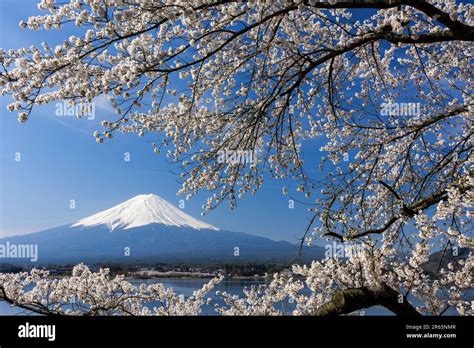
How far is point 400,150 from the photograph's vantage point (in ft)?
19.5

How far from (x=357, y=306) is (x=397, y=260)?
1.40 metres

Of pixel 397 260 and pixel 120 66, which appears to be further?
pixel 397 260

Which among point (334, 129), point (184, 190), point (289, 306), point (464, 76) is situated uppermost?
point (464, 76)

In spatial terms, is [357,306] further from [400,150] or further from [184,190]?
[400,150]

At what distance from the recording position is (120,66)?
3.44 meters
